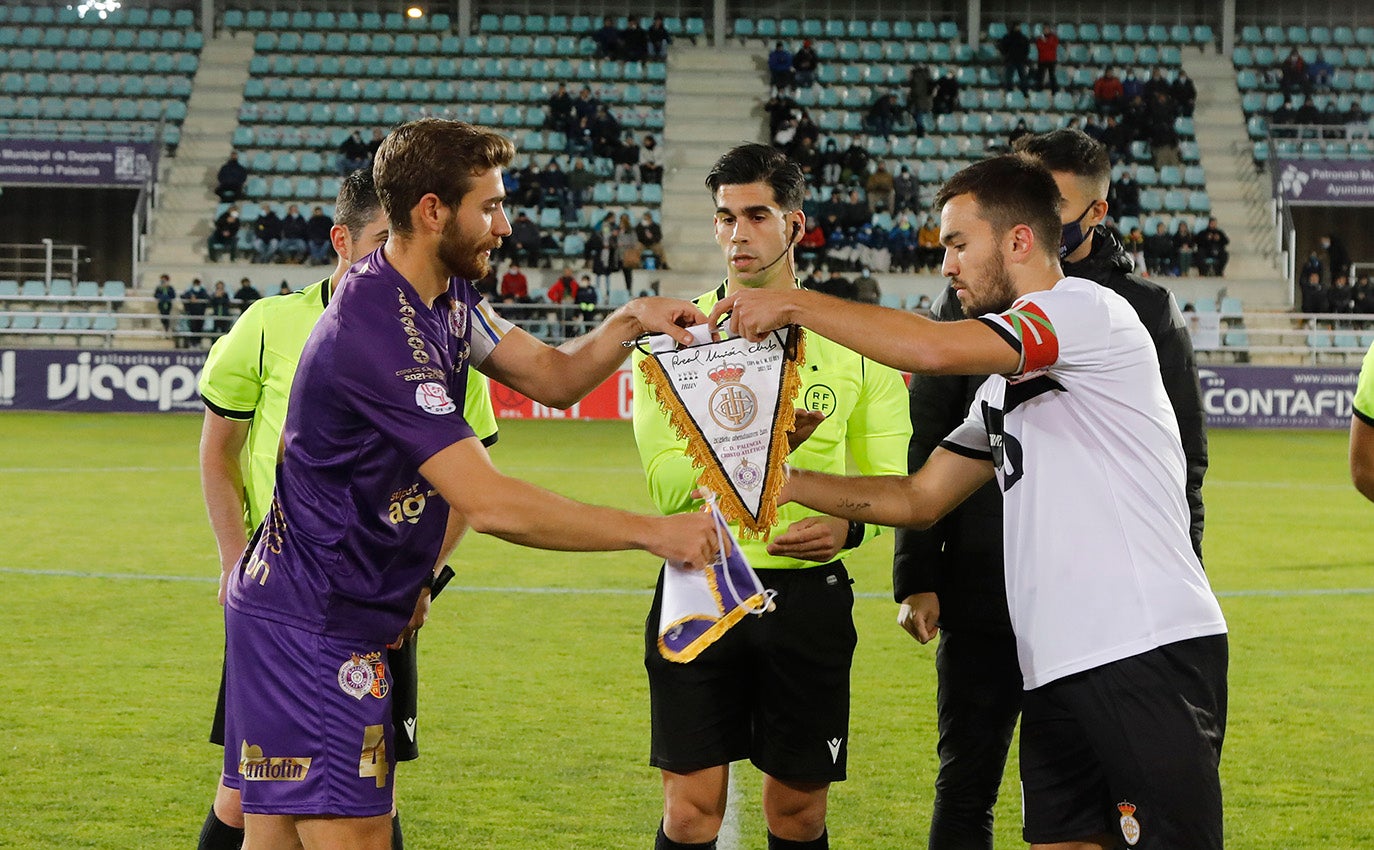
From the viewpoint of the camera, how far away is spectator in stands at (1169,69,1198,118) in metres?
32.2

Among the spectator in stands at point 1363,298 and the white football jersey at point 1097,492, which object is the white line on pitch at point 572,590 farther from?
the spectator in stands at point 1363,298

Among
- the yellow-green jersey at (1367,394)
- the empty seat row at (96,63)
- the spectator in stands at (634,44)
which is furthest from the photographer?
the spectator in stands at (634,44)

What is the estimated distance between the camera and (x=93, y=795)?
5547 millimetres

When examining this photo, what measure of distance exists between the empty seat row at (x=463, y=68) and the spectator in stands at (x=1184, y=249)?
1218cm

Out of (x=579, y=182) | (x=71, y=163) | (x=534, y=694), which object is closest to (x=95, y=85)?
(x=71, y=163)

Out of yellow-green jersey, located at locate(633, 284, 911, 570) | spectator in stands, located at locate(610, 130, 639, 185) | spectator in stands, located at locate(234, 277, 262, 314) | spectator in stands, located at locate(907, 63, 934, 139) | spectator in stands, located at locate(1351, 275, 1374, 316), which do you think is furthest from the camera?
spectator in stands, located at locate(907, 63, 934, 139)

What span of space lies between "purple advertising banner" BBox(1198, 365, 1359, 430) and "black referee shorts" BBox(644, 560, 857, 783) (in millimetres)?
21238

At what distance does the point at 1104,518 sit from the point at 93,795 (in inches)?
158

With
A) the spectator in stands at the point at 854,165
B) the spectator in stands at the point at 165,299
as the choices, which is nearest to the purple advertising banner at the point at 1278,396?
the spectator in stands at the point at 854,165

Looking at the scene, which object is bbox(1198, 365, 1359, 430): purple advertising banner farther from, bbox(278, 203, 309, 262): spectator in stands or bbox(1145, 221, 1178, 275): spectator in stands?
bbox(278, 203, 309, 262): spectator in stands

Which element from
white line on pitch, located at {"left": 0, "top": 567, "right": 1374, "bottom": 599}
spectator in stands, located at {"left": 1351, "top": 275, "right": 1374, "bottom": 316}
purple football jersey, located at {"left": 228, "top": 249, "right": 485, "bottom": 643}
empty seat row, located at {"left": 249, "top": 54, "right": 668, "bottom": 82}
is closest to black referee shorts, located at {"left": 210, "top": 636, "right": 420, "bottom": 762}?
purple football jersey, located at {"left": 228, "top": 249, "right": 485, "bottom": 643}

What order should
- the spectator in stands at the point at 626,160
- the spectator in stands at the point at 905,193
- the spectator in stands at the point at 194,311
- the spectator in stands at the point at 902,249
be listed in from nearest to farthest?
1. the spectator in stands at the point at 194,311
2. the spectator in stands at the point at 902,249
3. the spectator in stands at the point at 905,193
4. the spectator in stands at the point at 626,160

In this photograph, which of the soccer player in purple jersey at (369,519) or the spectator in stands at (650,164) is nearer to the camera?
the soccer player in purple jersey at (369,519)

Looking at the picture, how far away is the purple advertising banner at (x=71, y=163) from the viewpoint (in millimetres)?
29266
